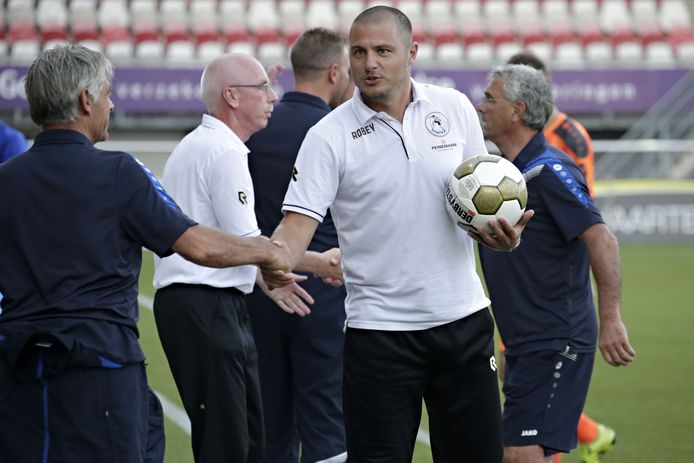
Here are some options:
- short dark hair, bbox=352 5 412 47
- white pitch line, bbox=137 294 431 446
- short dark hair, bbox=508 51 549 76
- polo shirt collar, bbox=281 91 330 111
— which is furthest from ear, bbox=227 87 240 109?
short dark hair, bbox=508 51 549 76

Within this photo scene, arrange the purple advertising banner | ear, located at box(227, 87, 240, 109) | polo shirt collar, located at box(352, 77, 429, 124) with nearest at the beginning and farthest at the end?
polo shirt collar, located at box(352, 77, 429, 124), ear, located at box(227, 87, 240, 109), the purple advertising banner

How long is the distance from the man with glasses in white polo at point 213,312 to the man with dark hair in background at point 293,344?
0.65 meters

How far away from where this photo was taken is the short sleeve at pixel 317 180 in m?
4.49

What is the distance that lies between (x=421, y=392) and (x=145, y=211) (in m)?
1.45

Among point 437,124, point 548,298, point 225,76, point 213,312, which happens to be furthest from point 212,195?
point 548,298

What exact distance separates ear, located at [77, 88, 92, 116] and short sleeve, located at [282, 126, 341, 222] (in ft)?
3.09

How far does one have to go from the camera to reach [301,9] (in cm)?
2423

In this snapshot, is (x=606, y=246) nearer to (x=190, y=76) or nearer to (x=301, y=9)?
(x=190, y=76)

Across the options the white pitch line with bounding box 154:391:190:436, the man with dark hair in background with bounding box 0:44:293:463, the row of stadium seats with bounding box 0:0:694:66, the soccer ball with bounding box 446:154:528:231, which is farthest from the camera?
the row of stadium seats with bounding box 0:0:694:66

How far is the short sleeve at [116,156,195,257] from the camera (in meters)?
3.85

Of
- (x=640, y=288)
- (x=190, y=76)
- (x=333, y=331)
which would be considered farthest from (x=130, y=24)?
(x=333, y=331)

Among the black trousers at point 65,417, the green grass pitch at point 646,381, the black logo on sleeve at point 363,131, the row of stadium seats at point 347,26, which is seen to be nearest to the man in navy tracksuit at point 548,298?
the black logo on sleeve at point 363,131

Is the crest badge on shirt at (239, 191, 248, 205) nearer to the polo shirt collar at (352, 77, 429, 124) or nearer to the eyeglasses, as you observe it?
the eyeglasses

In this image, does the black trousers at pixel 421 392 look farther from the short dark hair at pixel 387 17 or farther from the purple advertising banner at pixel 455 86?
the purple advertising banner at pixel 455 86
